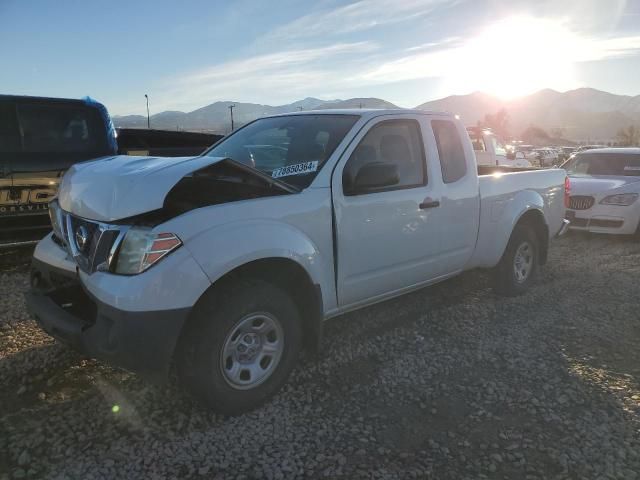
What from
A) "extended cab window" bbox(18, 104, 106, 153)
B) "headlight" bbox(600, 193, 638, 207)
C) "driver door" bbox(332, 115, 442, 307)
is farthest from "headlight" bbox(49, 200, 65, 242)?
"headlight" bbox(600, 193, 638, 207)

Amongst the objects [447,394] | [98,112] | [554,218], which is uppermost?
[98,112]

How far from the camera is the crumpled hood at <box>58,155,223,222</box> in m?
2.68

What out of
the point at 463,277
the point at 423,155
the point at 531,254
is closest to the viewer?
the point at 423,155

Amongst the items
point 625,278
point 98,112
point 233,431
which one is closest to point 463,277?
point 625,278

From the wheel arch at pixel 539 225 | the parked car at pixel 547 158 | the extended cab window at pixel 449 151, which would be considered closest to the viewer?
the extended cab window at pixel 449 151

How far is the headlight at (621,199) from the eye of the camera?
27.3ft

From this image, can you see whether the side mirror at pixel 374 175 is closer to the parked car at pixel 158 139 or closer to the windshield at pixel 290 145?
the windshield at pixel 290 145

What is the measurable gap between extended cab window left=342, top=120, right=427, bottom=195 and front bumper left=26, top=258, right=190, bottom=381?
149cm

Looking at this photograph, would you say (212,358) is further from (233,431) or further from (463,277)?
(463,277)

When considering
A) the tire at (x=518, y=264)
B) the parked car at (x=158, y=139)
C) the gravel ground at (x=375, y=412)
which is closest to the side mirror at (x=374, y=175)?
the gravel ground at (x=375, y=412)

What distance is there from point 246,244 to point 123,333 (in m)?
0.79

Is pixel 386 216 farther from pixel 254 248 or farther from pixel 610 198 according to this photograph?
pixel 610 198

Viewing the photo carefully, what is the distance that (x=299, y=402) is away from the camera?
128 inches

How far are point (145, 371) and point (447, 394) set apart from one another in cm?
193
